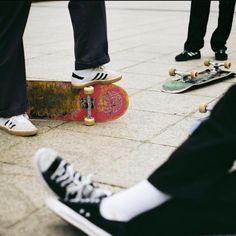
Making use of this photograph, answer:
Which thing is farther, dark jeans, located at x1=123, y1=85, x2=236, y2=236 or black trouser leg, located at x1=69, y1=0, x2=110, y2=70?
black trouser leg, located at x1=69, y1=0, x2=110, y2=70

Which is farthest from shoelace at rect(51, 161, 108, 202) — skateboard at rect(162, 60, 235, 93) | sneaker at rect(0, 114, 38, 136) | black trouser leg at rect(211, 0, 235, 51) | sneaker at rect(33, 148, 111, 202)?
black trouser leg at rect(211, 0, 235, 51)

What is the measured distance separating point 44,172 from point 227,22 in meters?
4.15

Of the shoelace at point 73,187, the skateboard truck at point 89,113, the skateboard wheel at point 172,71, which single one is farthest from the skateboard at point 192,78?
the shoelace at point 73,187

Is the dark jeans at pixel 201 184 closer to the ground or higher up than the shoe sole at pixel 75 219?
higher up

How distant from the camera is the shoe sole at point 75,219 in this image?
1.68 m

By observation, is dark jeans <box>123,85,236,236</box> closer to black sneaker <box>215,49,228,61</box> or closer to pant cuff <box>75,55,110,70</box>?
pant cuff <box>75,55,110,70</box>

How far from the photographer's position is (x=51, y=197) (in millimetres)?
1771

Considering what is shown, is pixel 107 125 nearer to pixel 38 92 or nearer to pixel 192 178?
pixel 38 92

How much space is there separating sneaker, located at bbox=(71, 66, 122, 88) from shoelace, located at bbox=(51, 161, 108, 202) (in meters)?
1.36

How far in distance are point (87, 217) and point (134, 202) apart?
0.63 ft

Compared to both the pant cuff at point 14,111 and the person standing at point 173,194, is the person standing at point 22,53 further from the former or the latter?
the person standing at point 173,194

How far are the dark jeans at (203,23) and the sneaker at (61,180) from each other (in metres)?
3.84

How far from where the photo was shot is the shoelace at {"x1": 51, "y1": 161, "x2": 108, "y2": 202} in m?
1.72

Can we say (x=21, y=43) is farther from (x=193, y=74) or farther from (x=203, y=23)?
(x=203, y=23)
